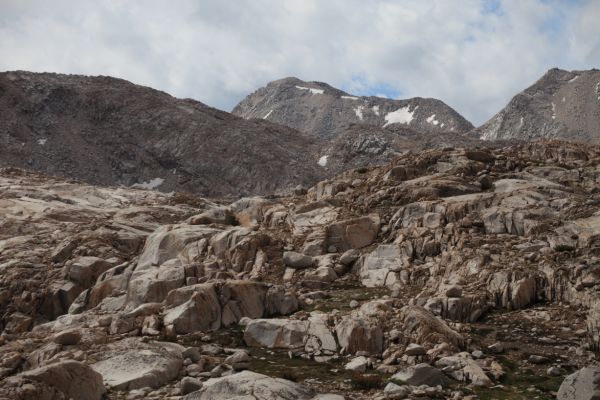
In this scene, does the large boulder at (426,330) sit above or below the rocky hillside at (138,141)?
below

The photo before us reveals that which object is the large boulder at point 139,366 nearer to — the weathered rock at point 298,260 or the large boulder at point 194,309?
the large boulder at point 194,309

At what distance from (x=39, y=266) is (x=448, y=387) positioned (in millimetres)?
29011

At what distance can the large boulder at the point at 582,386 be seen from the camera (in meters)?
14.3

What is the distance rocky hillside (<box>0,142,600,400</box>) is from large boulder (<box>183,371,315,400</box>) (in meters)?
0.07

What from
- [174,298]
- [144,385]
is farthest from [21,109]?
[144,385]

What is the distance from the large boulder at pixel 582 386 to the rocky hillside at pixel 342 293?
6cm

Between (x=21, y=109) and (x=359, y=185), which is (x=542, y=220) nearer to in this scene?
(x=359, y=185)

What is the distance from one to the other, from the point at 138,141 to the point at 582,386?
11458 centimetres

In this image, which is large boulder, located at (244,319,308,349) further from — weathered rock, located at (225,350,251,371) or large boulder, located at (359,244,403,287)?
large boulder, located at (359,244,403,287)

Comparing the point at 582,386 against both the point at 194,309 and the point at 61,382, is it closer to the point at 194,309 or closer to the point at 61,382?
the point at 61,382

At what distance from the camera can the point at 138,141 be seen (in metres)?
120

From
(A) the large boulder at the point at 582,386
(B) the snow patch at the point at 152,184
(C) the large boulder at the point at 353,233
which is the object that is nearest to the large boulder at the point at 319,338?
(A) the large boulder at the point at 582,386

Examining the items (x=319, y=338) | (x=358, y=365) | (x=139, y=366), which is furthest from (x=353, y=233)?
(x=139, y=366)

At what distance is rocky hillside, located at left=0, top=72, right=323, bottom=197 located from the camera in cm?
10669
